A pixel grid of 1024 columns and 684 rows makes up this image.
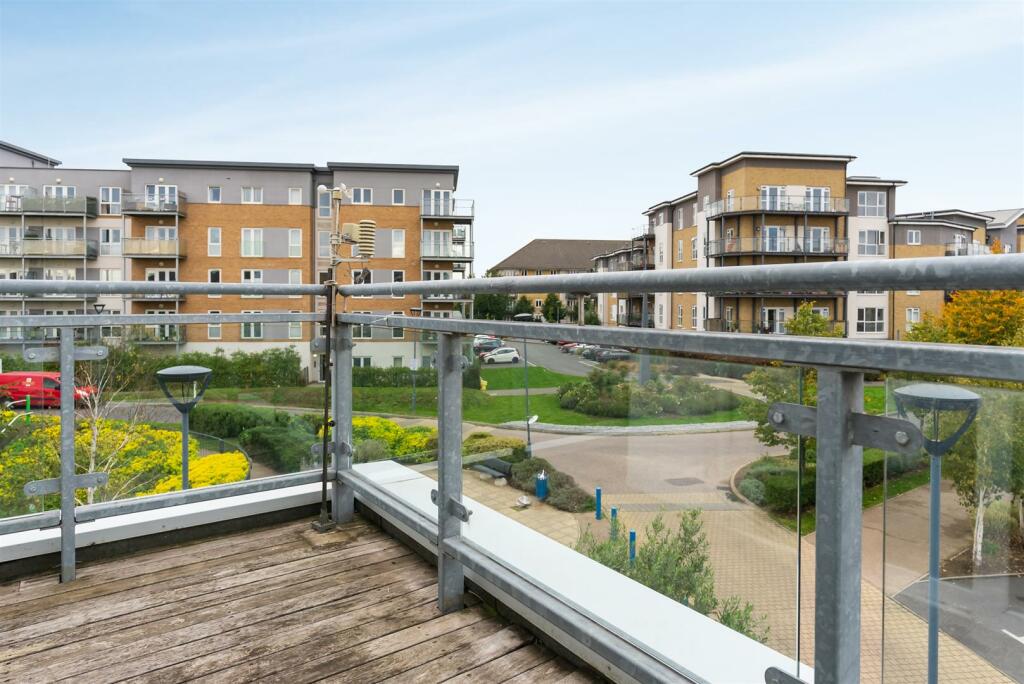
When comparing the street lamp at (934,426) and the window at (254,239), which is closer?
the street lamp at (934,426)

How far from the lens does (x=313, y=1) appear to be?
1205 inches

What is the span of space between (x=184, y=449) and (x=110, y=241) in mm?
33623

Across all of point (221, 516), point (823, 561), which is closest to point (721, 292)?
point (823, 561)

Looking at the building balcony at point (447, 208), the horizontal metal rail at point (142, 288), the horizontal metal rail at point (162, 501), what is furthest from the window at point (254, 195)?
the horizontal metal rail at point (162, 501)

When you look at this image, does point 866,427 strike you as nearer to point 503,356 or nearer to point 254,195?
point 503,356

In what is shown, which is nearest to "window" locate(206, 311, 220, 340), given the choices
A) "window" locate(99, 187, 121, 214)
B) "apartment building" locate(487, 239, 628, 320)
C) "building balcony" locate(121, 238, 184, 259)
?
"building balcony" locate(121, 238, 184, 259)

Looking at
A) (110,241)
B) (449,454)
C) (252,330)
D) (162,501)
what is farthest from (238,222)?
(449,454)

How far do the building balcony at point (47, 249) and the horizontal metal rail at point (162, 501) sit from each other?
33.1 meters

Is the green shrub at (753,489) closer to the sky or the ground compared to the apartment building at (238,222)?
closer to the ground

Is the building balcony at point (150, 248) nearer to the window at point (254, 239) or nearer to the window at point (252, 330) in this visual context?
the window at point (254, 239)

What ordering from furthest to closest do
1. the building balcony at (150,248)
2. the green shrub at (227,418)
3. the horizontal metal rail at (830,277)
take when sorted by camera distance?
the building balcony at (150,248) → the green shrub at (227,418) → the horizontal metal rail at (830,277)

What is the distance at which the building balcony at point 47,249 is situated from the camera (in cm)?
2938

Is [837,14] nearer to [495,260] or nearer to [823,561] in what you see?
[495,260]

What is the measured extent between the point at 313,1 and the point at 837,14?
43681 millimetres
